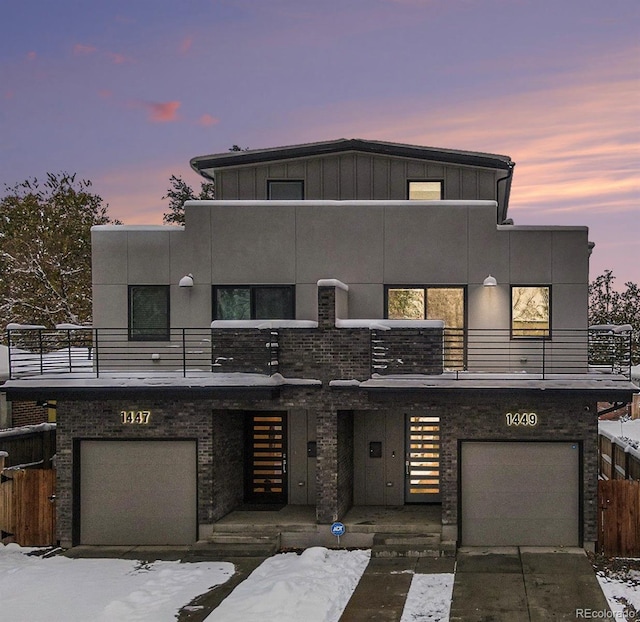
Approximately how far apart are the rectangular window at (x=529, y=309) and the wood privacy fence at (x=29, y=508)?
472 inches

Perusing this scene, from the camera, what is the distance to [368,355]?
1522cm

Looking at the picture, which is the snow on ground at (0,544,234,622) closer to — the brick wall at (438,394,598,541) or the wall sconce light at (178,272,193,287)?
the brick wall at (438,394,598,541)

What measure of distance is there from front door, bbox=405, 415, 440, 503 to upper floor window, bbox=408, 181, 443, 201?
19.9 ft

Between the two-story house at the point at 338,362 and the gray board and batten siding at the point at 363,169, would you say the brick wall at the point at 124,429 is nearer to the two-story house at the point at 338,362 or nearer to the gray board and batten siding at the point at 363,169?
the two-story house at the point at 338,362

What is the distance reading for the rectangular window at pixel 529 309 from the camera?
54.5 ft

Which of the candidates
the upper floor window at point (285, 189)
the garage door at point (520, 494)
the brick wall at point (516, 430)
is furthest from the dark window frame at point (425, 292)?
the upper floor window at point (285, 189)

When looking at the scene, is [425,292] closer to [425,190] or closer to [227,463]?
[425,190]

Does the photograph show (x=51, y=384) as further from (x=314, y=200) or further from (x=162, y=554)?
Answer: (x=314, y=200)

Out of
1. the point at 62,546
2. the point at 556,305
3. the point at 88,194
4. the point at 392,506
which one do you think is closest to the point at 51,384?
the point at 62,546

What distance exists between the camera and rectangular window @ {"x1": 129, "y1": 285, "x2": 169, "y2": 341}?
17047 millimetres

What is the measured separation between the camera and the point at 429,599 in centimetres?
1218

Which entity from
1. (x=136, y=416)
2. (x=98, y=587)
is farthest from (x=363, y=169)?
(x=98, y=587)

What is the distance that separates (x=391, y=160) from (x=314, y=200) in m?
2.55

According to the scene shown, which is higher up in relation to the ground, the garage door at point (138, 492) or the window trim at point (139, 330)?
the window trim at point (139, 330)
